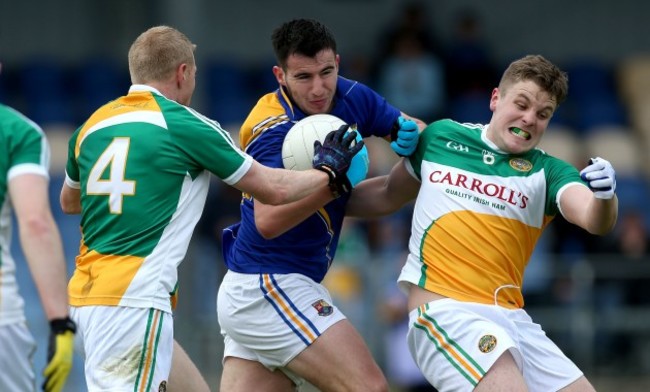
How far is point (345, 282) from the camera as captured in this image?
13.6 m

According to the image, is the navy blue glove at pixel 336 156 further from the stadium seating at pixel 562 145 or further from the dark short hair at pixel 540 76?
the stadium seating at pixel 562 145

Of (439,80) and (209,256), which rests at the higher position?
(439,80)

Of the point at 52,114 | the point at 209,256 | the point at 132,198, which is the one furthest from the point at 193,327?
the point at 132,198

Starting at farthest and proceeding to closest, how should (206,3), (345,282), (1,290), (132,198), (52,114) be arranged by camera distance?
1. (206,3)
2. (52,114)
3. (345,282)
4. (132,198)
5. (1,290)

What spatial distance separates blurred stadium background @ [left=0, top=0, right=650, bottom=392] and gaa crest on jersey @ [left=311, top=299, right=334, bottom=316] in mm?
5854

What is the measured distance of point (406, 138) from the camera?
7.34 meters

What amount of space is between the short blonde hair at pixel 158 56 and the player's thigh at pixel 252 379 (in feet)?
5.64

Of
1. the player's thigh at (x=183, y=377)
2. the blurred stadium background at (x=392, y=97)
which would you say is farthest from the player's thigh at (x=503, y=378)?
the blurred stadium background at (x=392, y=97)

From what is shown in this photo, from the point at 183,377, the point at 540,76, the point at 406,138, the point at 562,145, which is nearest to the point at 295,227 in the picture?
the point at 406,138

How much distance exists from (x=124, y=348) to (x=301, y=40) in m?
1.94

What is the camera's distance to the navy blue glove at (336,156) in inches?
271

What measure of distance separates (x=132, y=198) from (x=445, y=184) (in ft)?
5.65

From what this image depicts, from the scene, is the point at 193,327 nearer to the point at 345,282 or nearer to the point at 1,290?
the point at 345,282

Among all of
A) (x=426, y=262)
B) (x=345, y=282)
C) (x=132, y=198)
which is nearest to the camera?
(x=132, y=198)
